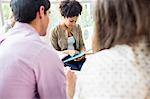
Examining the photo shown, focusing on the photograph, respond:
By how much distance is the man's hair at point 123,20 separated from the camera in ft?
3.06

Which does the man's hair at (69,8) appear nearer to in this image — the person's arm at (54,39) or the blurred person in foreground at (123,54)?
the person's arm at (54,39)

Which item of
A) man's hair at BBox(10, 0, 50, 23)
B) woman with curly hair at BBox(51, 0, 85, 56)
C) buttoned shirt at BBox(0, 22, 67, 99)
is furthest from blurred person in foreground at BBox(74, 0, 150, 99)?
woman with curly hair at BBox(51, 0, 85, 56)

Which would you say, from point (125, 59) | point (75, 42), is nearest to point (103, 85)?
point (125, 59)

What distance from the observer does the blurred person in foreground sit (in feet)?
3.08

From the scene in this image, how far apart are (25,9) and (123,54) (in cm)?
76

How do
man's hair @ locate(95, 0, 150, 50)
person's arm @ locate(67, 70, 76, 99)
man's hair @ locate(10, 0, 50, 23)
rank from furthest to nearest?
man's hair @ locate(10, 0, 50, 23), person's arm @ locate(67, 70, 76, 99), man's hair @ locate(95, 0, 150, 50)

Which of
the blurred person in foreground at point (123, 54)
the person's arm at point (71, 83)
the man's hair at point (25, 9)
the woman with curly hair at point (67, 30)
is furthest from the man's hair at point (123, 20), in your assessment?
the woman with curly hair at point (67, 30)

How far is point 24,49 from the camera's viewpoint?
1.44 m

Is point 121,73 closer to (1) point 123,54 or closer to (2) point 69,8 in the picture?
(1) point 123,54

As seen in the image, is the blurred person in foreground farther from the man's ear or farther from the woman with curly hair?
the woman with curly hair

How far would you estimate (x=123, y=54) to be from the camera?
96 centimetres

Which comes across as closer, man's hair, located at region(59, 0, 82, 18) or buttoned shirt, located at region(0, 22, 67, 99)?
buttoned shirt, located at region(0, 22, 67, 99)

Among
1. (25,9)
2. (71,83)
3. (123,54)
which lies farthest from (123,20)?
(25,9)

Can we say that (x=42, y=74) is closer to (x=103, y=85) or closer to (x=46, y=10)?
(x=46, y=10)
